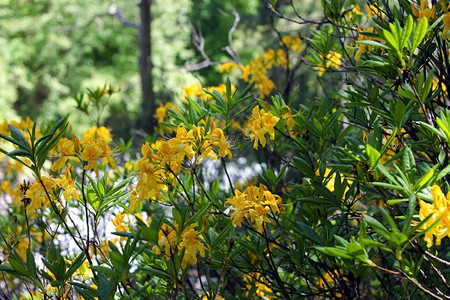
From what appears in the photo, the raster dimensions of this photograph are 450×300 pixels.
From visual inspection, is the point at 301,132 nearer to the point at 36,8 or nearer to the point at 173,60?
the point at 173,60

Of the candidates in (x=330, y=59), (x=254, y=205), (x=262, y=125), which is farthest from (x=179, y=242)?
(x=330, y=59)

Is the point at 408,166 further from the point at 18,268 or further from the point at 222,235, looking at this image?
the point at 18,268

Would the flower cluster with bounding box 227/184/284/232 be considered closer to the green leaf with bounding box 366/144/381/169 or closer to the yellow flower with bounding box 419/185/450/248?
the green leaf with bounding box 366/144/381/169

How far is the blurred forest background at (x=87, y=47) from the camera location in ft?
45.5

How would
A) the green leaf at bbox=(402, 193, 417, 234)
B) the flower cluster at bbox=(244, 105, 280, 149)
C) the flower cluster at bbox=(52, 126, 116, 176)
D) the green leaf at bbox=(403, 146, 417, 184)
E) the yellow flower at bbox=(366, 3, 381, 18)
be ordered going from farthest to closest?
the yellow flower at bbox=(366, 3, 381, 18), the flower cluster at bbox=(244, 105, 280, 149), the flower cluster at bbox=(52, 126, 116, 176), the green leaf at bbox=(403, 146, 417, 184), the green leaf at bbox=(402, 193, 417, 234)

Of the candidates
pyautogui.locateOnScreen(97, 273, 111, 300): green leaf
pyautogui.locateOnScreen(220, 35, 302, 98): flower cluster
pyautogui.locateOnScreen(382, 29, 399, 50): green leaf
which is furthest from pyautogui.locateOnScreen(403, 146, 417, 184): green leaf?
pyautogui.locateOnScreen(220, 35, 302, 98): flower cluster

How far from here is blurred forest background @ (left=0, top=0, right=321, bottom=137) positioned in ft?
45.5

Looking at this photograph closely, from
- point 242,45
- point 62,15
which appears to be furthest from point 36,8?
point 242,45

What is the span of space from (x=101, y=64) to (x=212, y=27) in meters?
4.20

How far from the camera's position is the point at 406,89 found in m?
1.29

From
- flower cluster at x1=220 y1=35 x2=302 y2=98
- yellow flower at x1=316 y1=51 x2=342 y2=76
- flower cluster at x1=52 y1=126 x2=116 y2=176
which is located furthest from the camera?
flower cluster at x1=220 y1=35 x2=302 y2=98

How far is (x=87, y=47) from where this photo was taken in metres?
15.8

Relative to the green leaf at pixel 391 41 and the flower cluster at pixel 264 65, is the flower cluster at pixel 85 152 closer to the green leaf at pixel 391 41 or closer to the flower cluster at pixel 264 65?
the green leaf at pixel 391 41

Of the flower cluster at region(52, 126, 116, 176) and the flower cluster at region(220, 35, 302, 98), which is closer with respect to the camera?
the flower cluster at region(52, 126, 116, 176)
